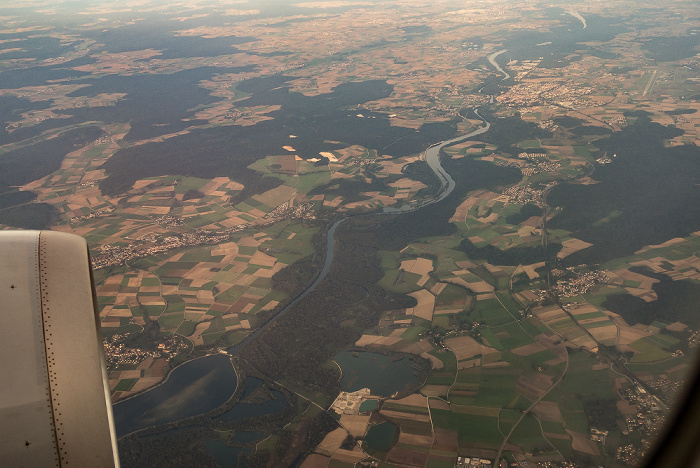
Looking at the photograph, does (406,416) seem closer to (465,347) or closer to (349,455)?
(349,455)

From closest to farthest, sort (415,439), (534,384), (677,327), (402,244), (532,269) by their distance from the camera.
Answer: (415,439) < (534,384) < (677,327) < (532,269) < (402,244)

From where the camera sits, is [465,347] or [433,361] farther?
[465,347]

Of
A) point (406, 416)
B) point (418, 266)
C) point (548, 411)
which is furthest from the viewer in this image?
point (418, 266)

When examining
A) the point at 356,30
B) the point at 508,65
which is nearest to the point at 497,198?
the point at 508,65

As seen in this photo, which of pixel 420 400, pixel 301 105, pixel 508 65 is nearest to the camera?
pixel 420 400

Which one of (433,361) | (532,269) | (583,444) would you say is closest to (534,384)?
(583,444)

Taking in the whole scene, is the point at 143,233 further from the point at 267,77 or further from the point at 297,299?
the point at 267,77

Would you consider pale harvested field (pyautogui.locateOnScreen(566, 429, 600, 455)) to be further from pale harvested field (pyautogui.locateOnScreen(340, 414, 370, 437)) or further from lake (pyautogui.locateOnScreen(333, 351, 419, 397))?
pale harvested field (pyautogui.locateOnScreen(340, 414, 370, 437))

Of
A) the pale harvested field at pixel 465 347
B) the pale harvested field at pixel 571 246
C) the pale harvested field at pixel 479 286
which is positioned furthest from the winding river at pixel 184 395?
the pale harvested field at pixel 571 246

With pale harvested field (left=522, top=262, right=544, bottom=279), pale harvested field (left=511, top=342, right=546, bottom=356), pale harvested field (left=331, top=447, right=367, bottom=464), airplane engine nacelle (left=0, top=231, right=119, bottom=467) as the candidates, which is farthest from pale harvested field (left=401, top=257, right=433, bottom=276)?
airplane engine nacelle (left=0, top=231, right=119, bottom=467)
